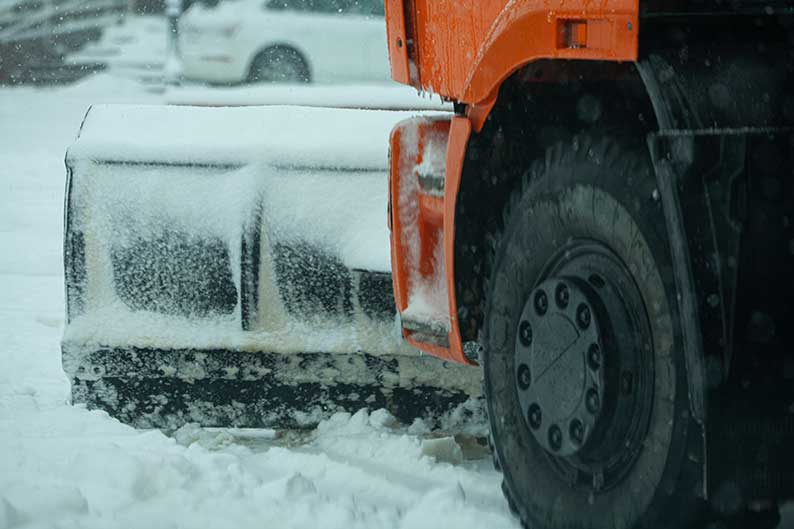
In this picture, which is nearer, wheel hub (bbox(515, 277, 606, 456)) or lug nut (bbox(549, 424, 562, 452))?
wheel hub (bbox(515, 277, 606, 456))

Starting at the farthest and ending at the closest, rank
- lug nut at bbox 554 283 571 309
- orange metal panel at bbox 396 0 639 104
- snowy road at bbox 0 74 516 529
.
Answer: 1. snowy road at bbox 0 74 516 529
2. lug nut at bbox 554 283 571 309
3. orange metal panel at bbox 396 0 639 104

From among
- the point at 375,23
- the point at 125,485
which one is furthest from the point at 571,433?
the point at 375,23

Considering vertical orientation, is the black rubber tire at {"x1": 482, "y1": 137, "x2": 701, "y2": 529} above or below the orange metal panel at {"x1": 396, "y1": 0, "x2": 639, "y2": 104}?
below

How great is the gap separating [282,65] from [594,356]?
12.7 m

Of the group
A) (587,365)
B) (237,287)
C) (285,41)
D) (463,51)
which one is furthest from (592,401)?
(285,41)

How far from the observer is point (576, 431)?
2.50 m

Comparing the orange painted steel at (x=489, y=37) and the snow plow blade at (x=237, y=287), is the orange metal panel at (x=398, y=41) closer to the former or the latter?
the orange painted steel at (x=489, y=37)

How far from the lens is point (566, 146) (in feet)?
8.81

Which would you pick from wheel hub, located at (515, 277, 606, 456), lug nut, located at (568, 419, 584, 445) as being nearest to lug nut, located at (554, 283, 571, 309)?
wheel hub, located at (515, 277, 606, 456)

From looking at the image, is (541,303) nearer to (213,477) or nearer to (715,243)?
(715,243)

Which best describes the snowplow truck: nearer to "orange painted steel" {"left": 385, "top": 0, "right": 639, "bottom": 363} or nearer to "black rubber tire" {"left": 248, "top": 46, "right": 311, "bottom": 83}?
"orange painted steel" {"left": 385, "top": 0, "right": 639, "bottom": 363}

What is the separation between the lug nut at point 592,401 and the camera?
2.42 meters

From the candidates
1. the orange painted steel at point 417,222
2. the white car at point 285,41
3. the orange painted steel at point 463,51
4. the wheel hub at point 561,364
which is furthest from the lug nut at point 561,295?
the white car at point 285,41

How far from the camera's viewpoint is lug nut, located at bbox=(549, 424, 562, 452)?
8.43 feet
